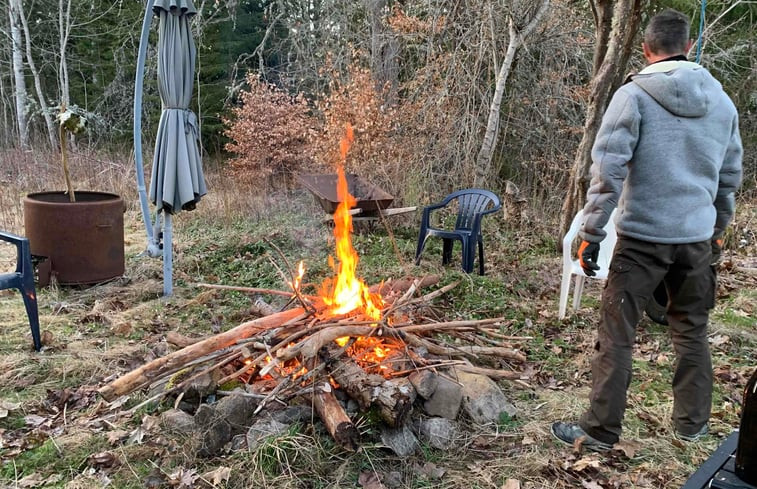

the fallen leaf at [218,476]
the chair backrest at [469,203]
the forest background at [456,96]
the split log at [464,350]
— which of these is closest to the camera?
the fallen leaf at [218,476]

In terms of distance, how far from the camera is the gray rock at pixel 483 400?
3162 millimetres

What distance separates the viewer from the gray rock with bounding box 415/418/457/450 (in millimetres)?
2936

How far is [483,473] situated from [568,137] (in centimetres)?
855

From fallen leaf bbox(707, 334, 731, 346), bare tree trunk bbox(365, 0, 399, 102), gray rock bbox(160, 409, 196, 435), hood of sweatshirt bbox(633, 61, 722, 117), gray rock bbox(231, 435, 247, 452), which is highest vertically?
bare tree trunk bbox(365, 0, 399, 102)

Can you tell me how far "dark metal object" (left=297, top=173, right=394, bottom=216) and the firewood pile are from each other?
12.2 ft

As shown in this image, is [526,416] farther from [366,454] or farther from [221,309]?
[221,309]

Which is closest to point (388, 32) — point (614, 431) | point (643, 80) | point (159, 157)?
point (159, 157)

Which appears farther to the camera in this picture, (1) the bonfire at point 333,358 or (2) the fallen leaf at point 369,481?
(1) the bonfire at point 333,358

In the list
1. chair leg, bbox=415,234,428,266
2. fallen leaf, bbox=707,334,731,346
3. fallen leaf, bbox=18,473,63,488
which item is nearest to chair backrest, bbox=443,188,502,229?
chair leg, bbox=415,234,428,266

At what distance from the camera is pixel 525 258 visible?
22.8 feet

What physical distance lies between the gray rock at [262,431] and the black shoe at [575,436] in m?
1.49

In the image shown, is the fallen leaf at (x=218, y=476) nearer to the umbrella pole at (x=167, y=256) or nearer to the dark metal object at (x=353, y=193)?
the umbrella pole at (x=167, y=256)

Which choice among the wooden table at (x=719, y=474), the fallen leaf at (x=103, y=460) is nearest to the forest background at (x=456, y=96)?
the fallen leaf at (x=103, y=460)

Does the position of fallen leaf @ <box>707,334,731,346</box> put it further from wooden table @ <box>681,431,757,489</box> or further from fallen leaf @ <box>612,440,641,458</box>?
wooden table @ <box>681,431,757,489</box>
